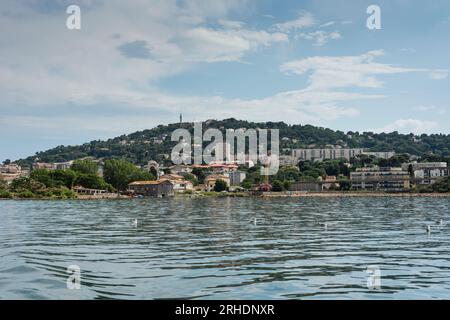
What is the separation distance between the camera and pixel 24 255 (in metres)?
17.6

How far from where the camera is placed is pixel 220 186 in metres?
152

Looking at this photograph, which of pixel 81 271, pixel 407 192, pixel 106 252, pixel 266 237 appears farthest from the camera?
pixel 407 192

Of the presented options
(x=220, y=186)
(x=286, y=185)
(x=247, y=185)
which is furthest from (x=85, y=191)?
(x=286, y=185)

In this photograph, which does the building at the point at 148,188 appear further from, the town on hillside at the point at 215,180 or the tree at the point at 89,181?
the tree at the point at 89,181

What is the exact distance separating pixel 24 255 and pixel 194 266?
6.14 m

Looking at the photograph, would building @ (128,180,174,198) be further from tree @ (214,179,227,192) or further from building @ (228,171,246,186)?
building @ (228,171,246,186)

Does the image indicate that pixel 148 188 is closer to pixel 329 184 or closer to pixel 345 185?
pixel 345 185

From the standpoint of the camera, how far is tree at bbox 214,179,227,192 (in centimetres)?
15200

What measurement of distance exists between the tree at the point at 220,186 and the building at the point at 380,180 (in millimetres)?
41302

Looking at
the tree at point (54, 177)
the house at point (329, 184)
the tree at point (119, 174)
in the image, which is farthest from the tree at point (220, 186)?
the tree at point (54, 177)

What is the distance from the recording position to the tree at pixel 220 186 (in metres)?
152
